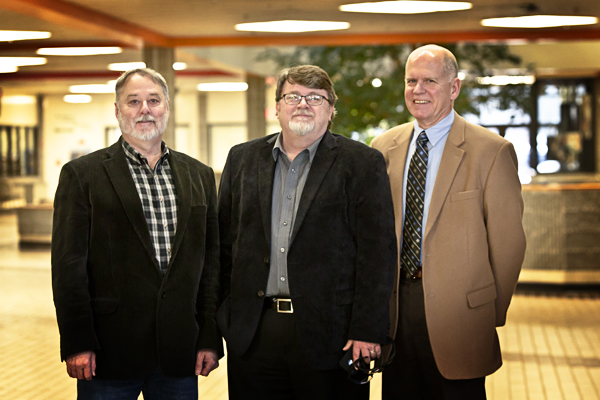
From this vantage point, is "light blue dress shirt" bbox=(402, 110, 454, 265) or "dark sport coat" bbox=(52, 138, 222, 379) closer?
"dark sport coat" bbox=(52, 138, 222, 379)

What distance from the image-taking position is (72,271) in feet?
7.54

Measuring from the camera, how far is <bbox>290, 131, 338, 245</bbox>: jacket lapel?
2373 mm

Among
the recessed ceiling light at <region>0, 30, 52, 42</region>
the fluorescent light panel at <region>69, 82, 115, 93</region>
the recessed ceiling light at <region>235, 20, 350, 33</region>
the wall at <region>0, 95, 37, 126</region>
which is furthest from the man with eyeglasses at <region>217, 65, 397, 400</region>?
the wall at <region>0, 95, 37, 126</region>

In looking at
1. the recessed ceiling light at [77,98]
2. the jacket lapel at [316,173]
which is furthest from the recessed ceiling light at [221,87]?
the jacket lapel at [316,173]

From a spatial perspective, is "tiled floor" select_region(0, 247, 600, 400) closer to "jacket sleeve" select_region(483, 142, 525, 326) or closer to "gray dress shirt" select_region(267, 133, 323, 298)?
"jacket sleeve" select_region(483, 142, 525, 326)

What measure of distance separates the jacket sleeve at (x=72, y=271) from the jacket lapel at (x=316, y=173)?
72 cm

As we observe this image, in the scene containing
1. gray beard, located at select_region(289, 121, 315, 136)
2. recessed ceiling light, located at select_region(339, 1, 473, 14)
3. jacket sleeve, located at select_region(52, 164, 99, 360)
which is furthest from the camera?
recessed ceiling light, located at select_region(339, 1, 473, 14)

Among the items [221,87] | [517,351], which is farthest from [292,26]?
[221,87]

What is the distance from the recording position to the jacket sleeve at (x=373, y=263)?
234 cm

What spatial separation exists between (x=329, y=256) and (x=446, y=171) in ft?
2.07

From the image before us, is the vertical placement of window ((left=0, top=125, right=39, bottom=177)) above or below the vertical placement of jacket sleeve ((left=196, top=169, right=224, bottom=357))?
above

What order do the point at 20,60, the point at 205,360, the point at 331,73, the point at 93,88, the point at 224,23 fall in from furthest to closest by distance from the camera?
the point at 93,88 < the point at 20,60 < the point at 331,73 < the point at 224,23 < the point at 205,360

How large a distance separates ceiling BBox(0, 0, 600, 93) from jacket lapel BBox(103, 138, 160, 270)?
14.7 feet

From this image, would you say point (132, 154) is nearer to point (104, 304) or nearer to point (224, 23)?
point (104, 304)
